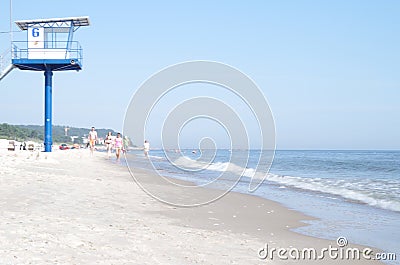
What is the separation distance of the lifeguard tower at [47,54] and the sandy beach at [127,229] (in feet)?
67.5

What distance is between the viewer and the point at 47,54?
3084cm

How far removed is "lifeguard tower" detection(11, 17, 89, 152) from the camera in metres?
30.6

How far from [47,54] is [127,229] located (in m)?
27.0

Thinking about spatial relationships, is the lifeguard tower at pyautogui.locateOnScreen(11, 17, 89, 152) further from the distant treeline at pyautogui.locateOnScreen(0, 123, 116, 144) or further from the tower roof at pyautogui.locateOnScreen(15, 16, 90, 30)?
the distant treeline at pyautogui.locateOnScreen(0, 123, 116, 144)

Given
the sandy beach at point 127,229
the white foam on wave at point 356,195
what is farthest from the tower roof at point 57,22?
the sandy beach at point 127,229

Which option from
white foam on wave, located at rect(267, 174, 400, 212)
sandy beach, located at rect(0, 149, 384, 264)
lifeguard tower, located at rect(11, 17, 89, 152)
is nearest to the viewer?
sandy beach, located at rect(0, 149, 384, 264)

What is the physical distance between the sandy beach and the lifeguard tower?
67.5 ft

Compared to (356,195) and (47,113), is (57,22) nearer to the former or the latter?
(47,113)

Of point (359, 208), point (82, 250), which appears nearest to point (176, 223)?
point (82, 250)

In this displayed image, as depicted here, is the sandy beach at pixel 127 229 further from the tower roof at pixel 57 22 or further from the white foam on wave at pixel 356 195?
the tower roof at pixel 57 22

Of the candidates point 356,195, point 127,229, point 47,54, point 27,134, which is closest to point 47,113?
point 47,54

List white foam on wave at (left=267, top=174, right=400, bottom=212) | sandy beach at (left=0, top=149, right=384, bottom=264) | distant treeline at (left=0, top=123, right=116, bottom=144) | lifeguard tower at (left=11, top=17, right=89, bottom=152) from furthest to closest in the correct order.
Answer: distant treeline at (left=0, top=123, right=116, bottom=144)
lifeguard tower at (left=11, top=17, right=89, bottom=152)
white foam on wave at (left=267, top=174, right=400, bottom=212)
sandy beach at (left=0, top=149, right=384, bottom=264)

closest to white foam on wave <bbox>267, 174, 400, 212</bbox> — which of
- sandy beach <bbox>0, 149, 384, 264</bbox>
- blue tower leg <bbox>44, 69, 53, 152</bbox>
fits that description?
sandy beach <bbox>0, 149, 384, 264</bbox>

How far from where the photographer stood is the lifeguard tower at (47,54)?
100 feet
